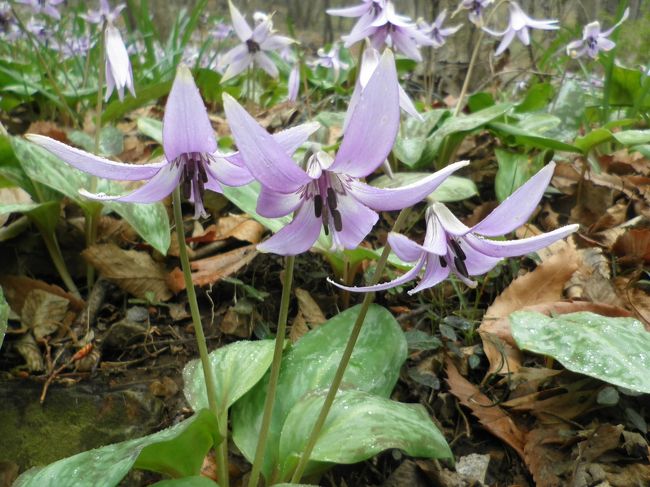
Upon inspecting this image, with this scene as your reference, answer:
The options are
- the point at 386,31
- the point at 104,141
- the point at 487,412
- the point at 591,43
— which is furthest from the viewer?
the point at 591,43

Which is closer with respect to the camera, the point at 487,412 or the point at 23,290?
the point at 487,412

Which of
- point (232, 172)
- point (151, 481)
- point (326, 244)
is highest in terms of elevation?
point (232, 172)

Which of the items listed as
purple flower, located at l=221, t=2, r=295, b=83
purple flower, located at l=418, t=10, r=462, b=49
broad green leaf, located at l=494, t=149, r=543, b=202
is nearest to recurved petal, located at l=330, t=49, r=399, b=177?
broad green leaf, located at l=494, t=149, r=543, b=202

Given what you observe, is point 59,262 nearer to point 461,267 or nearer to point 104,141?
point 104,141

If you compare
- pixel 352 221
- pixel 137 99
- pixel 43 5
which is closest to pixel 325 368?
pixel 352 221

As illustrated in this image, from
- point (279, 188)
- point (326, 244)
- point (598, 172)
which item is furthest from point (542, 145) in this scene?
point (279, 188)

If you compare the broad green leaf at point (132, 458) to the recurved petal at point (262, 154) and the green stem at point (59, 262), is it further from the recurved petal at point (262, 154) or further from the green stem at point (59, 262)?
the green stem at point (59, 262)

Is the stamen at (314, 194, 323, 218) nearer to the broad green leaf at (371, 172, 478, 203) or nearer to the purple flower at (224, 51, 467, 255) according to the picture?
the purple flower at (224, 51, 467, 255)

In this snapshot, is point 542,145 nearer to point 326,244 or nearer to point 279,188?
point 326,244
